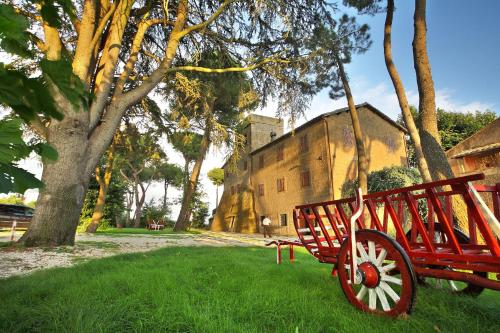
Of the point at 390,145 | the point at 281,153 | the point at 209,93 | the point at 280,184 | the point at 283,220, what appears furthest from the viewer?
the point at 281,153

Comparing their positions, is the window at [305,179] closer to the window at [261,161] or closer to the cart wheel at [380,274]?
the window at [261,161]

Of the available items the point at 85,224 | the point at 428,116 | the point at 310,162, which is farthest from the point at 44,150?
the point at 310,162

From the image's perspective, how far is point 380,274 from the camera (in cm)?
272

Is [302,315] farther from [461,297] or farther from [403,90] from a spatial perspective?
[403,90]

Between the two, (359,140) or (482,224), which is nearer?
(482,224)

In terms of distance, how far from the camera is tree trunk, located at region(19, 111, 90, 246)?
647 cm

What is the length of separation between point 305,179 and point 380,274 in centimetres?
2061

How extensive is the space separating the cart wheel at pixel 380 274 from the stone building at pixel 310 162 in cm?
1616

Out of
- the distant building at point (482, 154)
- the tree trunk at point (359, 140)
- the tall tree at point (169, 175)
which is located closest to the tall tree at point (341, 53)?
the tree trunk at point (359, 140)

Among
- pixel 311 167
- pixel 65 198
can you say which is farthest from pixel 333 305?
pixel 311 167

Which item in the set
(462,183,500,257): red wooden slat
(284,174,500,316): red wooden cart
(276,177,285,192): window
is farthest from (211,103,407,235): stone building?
(462,183,500,257): red wooden slat

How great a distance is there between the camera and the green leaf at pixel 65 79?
28.6 inches

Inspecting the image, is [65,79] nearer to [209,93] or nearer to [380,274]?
[380,274]

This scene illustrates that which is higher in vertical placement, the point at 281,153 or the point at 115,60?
the point at 281,153
